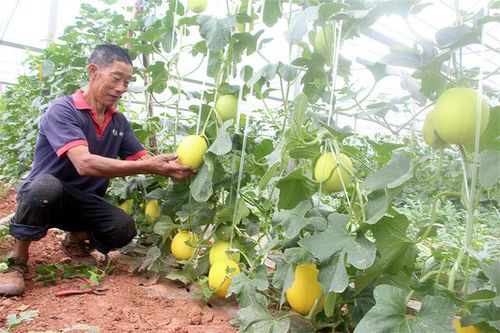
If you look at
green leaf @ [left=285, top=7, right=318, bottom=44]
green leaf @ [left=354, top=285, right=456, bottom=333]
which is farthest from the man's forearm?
green leaf @ [left=354, top=285, right=456, bottom=333]

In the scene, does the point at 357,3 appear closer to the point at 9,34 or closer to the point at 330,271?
the point at 330,271

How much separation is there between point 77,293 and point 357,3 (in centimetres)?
137

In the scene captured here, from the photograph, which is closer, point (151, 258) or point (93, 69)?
point (151, 258)

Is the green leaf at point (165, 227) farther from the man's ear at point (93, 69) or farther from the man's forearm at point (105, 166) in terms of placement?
the man's ear at point (93, 69)

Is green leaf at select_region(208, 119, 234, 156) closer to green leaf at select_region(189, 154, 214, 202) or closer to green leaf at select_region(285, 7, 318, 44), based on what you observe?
green leaf at select_region(189, 154, 214, 202)

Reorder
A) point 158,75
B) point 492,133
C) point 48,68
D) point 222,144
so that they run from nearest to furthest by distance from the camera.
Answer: point 492,133, point 222,144, point 158,75, point 48,68

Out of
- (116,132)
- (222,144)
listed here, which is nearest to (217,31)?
(222,144)

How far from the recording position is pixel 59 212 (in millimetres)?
1902

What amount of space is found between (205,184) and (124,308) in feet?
1.65

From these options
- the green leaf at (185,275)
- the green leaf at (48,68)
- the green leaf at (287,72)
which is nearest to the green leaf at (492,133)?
the green leaf at (287,72)

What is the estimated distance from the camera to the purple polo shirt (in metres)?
1.76

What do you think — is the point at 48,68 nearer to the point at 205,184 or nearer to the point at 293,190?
the point at 205,184

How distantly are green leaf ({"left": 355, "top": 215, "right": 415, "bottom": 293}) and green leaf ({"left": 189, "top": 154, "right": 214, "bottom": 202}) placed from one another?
0.64 m

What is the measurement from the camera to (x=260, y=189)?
Result: 1.32m
